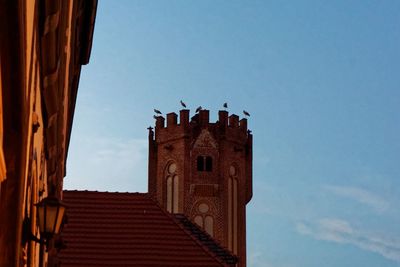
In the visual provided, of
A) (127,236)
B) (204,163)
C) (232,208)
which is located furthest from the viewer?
(204,163)

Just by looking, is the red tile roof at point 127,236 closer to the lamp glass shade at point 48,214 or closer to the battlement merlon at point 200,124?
the lamp glass shade at point 48,214

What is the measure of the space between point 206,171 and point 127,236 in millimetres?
41912

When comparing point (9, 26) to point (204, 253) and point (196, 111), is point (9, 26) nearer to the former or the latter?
point (204, 253)

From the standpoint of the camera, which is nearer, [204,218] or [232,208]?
[204,218]

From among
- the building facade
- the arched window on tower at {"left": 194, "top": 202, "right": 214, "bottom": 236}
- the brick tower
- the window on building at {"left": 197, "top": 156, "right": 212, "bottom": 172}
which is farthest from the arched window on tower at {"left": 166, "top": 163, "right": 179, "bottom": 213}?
the building facade

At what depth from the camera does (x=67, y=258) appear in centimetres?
1912

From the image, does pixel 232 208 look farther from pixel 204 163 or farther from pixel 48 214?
pixel 48 214

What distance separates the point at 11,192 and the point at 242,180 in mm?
57921

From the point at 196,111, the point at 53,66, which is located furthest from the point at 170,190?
the point at 53,66

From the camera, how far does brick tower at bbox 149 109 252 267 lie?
2384 inches

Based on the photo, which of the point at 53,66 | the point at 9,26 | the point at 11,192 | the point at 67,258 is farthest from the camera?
the point at 67,258

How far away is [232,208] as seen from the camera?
6103 cm

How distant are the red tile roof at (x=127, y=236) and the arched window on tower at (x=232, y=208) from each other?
38350 millimetres

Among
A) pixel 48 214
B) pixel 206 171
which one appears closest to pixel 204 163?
pixel 206 171
